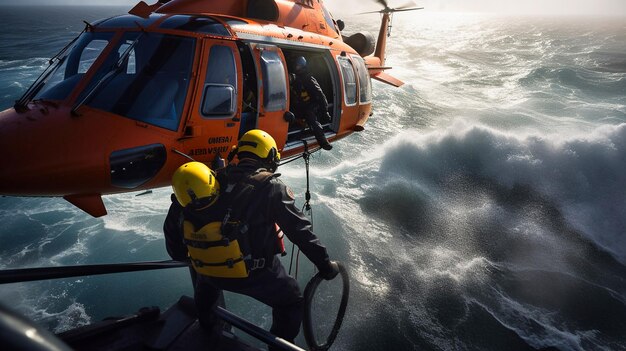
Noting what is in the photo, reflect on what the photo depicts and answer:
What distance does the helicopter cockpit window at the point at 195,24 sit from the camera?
3707 mm

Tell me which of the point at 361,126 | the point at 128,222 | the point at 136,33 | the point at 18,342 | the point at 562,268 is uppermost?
the point at 136,33

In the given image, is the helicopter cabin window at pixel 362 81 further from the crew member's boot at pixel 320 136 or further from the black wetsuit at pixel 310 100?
the crew member's boot at pixel 320 136

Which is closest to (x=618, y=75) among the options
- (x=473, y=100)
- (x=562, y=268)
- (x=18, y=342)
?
(x=473, y=100)

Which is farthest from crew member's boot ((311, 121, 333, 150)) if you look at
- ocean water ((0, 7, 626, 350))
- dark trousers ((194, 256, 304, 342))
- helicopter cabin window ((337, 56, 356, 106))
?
dark trousers ((194, 256, 304, 342))

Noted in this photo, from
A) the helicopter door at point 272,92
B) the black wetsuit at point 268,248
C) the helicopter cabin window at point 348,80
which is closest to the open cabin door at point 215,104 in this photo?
the helicopter door at point 272,92

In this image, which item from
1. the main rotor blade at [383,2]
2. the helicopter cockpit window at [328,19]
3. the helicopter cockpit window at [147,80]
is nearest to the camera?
the helicopter cockpit window at [147,80]

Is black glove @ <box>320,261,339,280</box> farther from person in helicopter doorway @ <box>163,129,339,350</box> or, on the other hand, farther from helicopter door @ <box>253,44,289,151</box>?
helicopter door @ <box>253,44,289,151</box>

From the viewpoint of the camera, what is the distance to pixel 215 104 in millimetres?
3709

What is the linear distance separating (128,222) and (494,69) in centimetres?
2512

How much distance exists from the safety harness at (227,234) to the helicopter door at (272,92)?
197cm

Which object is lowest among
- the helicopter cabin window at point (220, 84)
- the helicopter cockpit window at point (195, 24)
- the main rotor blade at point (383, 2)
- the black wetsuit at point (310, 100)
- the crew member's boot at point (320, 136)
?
the crew member's boot at point (320, 136)

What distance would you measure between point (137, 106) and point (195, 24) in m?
1.23

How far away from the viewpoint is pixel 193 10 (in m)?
4.81

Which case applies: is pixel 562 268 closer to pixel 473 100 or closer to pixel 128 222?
pixel 128 222
